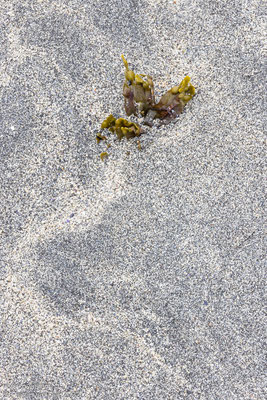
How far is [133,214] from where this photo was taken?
125 centimetres

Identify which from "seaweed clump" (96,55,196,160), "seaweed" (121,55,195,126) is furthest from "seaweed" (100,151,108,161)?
"seaweed" (121,55,195,126)

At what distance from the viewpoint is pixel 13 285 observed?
1255 mm

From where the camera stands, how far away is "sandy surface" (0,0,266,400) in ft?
3.95

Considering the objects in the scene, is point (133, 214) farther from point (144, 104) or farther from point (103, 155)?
point (144, 104)

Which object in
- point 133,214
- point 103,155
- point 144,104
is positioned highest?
point 144,104

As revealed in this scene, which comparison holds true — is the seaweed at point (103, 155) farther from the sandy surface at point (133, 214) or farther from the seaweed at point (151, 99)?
the seaweed at point (151, 99)

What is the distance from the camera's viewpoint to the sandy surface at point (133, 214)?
3.95ft

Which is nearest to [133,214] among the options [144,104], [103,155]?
[103,155]

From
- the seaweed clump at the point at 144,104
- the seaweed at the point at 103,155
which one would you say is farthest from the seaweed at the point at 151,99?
the seaweed at the point at 103,155

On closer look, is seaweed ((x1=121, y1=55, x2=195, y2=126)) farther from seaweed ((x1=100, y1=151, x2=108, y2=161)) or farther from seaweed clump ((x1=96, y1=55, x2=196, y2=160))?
seaweed ((x1=100, y1=151, x2=108, y2=161))

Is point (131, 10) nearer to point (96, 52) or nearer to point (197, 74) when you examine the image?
point (96, 52)

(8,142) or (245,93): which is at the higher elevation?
(245,93)

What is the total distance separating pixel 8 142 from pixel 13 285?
0.50 metres

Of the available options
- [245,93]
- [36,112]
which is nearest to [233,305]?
[245,93]
